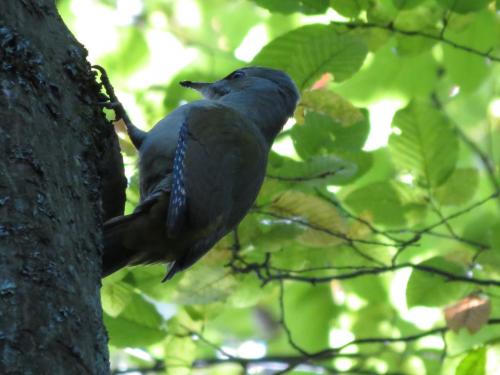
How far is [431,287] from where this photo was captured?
400cm

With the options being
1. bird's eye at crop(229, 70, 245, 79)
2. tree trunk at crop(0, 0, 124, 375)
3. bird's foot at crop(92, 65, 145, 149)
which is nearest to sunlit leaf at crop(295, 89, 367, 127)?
bird's foot at crop(92, 65, 145, 149)

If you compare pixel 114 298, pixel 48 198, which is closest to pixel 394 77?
pixel 114 298

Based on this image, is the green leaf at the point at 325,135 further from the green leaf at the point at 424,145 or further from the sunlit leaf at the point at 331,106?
the green leaf at the point at 424,145

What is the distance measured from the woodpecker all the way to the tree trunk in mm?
434

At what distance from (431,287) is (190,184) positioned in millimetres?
1445

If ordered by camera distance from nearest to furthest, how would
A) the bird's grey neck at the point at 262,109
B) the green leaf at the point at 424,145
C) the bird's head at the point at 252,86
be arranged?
1. the green leaf at the point at 424,145
2. the bird's grey neck at the point at 262,109
3. the bird's head at the point at 252,86

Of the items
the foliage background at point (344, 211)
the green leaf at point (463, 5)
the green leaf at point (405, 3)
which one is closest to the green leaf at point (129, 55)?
the foliage background at point (344, 211)

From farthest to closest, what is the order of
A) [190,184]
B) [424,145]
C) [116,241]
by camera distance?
1. [424,145]
2. [190,184]
3. [116,241]

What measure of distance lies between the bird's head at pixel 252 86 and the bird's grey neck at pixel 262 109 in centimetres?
1

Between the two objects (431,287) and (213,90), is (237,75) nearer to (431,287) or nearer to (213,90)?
(213,90)

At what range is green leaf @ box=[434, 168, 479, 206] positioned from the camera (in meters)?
4.02

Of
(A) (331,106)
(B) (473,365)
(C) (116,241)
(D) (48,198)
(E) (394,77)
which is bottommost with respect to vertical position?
(B) (473,365)

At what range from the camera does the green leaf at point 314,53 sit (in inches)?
142

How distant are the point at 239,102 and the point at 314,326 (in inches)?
69.4
